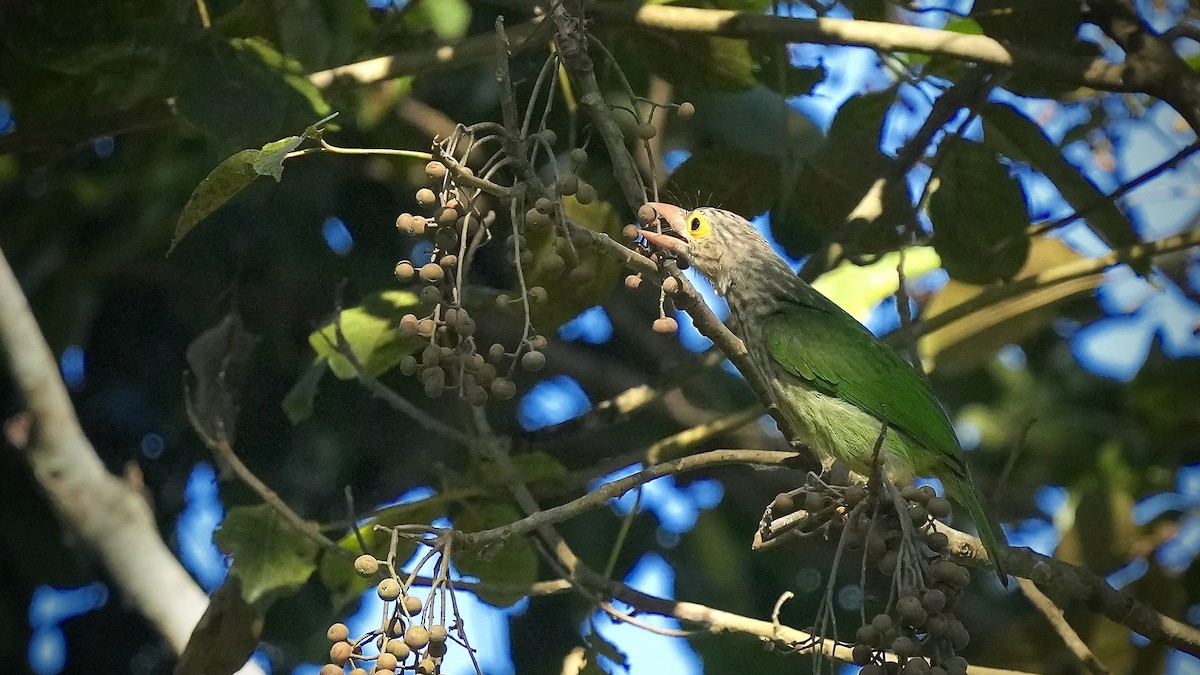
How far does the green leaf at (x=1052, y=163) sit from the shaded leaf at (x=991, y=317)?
0.42m

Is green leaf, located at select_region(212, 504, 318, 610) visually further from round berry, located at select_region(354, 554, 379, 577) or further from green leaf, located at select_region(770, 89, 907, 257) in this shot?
green leaf, located at select_region(770, 89, 907, 257)

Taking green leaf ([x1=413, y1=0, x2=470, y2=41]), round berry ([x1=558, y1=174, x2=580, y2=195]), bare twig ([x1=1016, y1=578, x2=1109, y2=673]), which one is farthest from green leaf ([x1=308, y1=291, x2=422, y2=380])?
bare twig ([x1=1016, y1=578, x2=1109, y2=673])

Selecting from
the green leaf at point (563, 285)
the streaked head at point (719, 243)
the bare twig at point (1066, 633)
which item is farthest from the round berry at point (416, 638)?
the bare twig at point (1066, 633)

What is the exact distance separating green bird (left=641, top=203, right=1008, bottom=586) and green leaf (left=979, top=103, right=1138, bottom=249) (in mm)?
580

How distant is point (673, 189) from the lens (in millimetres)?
3018

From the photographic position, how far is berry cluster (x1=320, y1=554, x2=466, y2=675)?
159 cm

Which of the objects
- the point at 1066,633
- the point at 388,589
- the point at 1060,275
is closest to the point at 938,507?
the point at 388,589

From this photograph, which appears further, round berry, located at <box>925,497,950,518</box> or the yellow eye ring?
the yellow eye ring

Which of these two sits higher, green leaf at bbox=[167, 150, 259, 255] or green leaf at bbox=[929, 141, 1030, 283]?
green leaf at bbox=[929, 141, 1030, 283]

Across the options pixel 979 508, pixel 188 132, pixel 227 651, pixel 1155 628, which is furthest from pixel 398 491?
pixel 1155 628

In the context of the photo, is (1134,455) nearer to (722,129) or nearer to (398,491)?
(722,129)

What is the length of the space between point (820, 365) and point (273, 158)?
5.03 feet

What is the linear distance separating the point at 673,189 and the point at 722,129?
7.7 inches

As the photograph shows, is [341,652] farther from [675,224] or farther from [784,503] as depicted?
[675,224]
